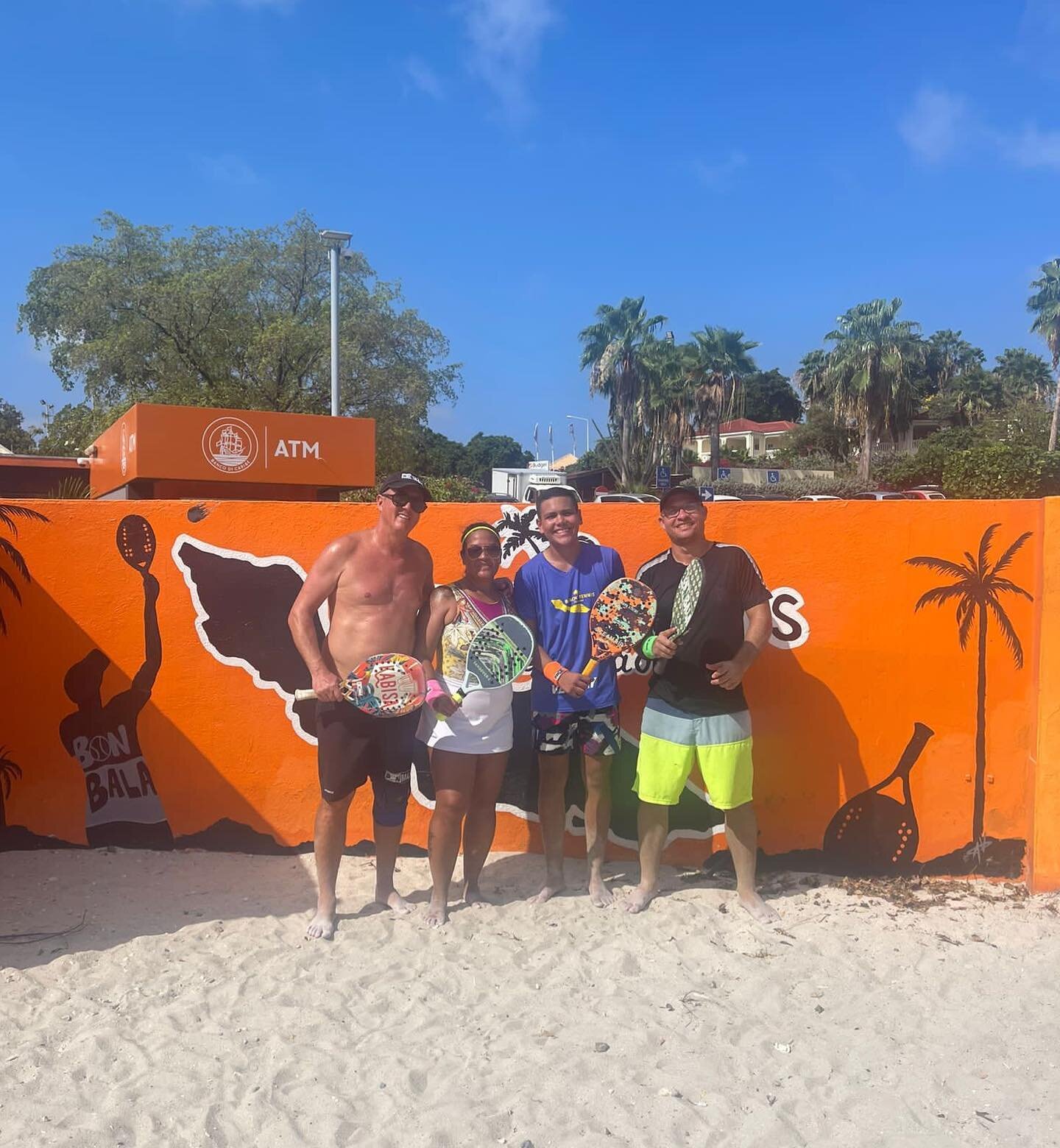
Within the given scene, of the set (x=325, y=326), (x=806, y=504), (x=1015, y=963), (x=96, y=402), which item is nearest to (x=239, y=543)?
(x=806, y=504)

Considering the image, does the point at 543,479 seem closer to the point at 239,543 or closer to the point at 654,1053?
the point at 239,543

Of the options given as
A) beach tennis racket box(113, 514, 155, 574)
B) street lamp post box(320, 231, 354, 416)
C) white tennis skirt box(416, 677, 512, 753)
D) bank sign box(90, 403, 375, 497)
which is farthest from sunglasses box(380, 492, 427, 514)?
street lamp post box(320, 231, 354, 416)

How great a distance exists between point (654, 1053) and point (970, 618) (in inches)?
96.3

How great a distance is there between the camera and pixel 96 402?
23.8 metres

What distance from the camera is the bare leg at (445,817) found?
11.9ft

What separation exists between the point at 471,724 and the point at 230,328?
22.4 meters

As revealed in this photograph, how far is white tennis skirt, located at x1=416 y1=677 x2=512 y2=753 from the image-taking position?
3.58 m

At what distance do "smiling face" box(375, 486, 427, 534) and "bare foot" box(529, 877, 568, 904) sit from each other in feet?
5.54

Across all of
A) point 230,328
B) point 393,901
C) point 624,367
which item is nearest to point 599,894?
point 393,901

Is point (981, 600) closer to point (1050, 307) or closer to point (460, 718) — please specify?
point (460, 718)

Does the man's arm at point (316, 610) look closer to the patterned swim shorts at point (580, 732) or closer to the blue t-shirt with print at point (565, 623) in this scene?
the blue t-shirt with print at point (565, 623)

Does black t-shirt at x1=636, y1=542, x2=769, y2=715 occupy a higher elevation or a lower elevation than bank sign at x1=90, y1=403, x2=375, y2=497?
lower

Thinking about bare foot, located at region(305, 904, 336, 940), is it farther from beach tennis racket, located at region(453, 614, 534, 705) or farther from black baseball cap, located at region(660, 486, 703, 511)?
black baseball cap, located at region(660, 486, 703, 511)

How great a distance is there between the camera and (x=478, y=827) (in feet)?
12.5
